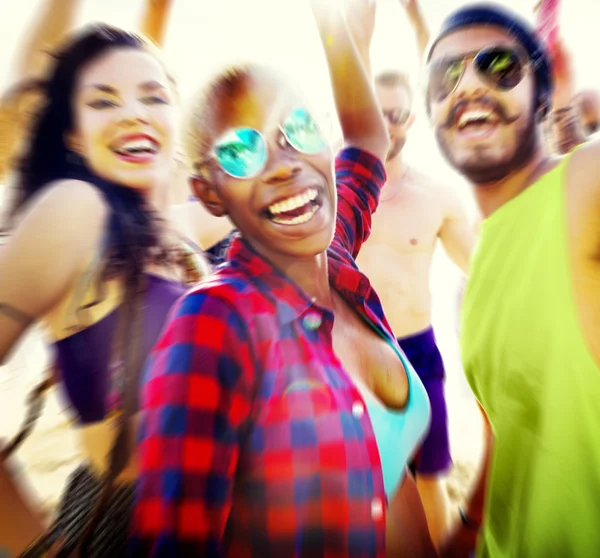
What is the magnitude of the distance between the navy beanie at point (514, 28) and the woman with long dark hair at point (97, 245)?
0.50m

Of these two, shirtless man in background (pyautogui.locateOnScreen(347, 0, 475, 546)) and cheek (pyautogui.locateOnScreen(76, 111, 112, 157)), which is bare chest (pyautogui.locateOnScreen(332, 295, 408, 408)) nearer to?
shirtless man in background (pyautogui.locateOnScreen(347, 0, 475, 546))

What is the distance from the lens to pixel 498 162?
2.35 ft

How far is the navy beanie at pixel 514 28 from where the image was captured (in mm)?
696

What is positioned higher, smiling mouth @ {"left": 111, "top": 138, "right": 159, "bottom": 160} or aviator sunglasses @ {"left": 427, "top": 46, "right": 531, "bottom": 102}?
smiling mouth @ {"left": 111, "top": 138, "right": 159, "bottom": 160}

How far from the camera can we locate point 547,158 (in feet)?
2.32

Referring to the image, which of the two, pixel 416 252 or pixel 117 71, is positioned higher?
pixel 117 71

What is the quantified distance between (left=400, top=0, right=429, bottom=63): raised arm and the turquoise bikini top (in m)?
0.60

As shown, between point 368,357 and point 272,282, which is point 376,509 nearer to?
point 368,357

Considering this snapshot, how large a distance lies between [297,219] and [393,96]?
0.38m

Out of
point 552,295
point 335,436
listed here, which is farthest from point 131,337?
point 552,295

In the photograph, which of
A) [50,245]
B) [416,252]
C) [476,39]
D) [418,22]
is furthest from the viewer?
[416,252]

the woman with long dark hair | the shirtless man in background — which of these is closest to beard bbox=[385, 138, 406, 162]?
the shirtless man in background

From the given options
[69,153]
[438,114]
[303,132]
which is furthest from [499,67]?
[69,153]

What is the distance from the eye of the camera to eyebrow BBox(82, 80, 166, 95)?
1.98 feet
